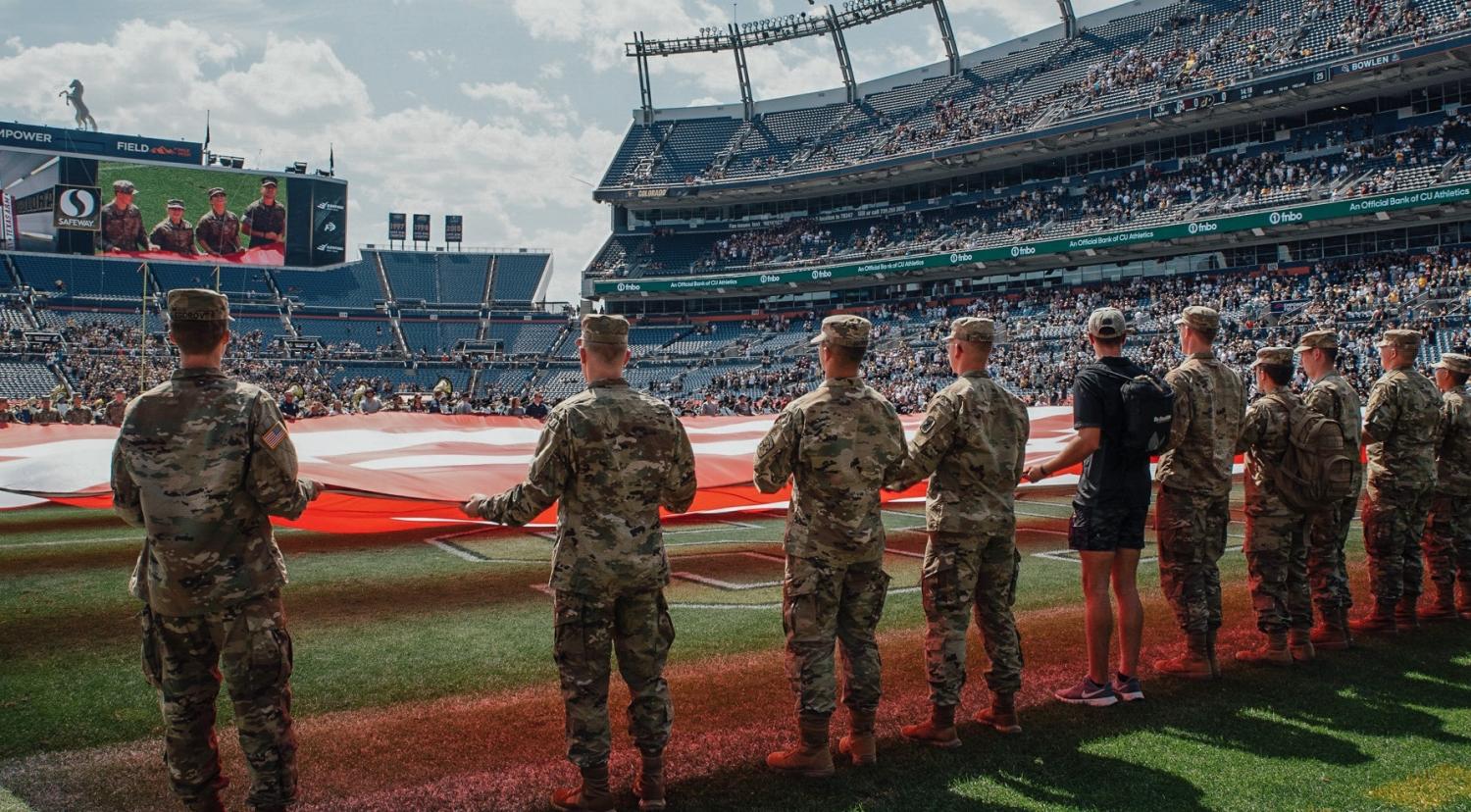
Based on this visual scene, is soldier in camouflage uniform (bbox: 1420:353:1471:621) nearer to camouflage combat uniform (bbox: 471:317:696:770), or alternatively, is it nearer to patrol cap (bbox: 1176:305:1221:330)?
patrol cap (bbox: 1176:305:1221:330)

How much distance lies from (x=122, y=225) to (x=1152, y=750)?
57.9 meters

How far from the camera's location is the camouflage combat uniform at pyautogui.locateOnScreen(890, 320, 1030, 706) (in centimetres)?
471

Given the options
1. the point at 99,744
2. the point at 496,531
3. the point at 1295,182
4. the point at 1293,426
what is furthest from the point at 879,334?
the point at 99,744

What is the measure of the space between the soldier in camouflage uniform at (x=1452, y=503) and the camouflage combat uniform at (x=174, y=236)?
56.5m

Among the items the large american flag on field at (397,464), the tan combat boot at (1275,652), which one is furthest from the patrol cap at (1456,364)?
the tan combat boot at (1275,652)

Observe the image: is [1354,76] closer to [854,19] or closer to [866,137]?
[866,137]

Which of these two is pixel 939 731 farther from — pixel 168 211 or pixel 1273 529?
pixel 168 211

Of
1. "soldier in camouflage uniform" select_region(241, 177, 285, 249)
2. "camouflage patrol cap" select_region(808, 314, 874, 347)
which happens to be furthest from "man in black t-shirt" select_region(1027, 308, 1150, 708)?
"soldier in camouflage uniform" select_region(241, 177, 285, 249)

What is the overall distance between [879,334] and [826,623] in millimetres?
38657

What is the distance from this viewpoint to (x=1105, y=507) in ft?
Answer: 17.2

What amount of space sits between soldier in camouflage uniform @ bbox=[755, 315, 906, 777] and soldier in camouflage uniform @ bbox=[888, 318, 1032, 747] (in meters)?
0.36

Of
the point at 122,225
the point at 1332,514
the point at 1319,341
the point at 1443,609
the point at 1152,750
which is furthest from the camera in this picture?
the point at 122,225

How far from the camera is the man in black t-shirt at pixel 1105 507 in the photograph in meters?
5.16

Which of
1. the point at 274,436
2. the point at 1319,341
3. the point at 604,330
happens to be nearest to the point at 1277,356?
the point at 1319,341
